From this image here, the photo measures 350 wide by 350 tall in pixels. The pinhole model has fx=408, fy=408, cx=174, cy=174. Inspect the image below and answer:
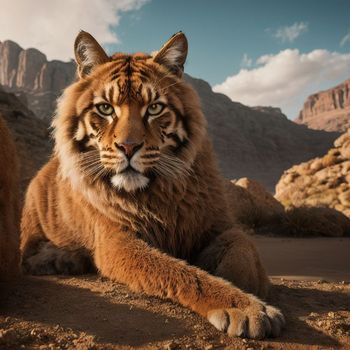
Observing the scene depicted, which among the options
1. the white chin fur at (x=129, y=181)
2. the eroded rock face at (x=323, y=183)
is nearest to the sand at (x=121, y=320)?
the white chin fur at (x=129, y=181)

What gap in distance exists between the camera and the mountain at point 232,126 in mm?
77188

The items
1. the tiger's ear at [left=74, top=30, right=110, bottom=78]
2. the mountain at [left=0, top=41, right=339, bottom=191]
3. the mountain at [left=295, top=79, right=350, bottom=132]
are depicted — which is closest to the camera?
the tiger's ear at [left=74, top=30, right=110, bottom=78]

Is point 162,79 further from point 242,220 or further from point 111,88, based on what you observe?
point 242,220

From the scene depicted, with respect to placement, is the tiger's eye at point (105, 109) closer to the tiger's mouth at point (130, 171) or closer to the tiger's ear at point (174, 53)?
the tiger's mouth at point (130, 171)

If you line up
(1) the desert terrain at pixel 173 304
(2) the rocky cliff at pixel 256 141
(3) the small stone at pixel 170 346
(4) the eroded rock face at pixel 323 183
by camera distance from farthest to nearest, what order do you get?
(2) the rocky cliff at pixel 256 141
(4) the eroded rock face at pixel 323 183
(1) the desert terrain at pixel 173 304
(3) the small stone at pixel 170 346

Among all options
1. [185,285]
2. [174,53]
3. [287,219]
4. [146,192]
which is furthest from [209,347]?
[287,219]

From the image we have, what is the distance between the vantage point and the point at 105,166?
3.35 metres

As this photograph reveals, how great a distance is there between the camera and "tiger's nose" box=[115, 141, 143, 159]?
3160 mm

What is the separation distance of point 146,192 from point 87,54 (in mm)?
1513

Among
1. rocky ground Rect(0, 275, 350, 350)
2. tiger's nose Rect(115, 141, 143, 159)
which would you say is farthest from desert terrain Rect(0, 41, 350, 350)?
tiger's nose Rect(115, 141, 143, 159)

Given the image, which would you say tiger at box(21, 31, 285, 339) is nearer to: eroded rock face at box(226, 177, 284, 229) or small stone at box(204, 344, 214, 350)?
small stone at box(204, 344, 214, 350)

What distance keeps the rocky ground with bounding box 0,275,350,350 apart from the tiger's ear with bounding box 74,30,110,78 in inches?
80.3

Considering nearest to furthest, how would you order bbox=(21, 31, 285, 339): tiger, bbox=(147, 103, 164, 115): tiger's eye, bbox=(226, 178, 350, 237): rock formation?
bbox=(21, 31, 285, 339): tiger < bbox=(147, 103, 164, 115): tiger's eye < bbox=(226, 178, 350, 237): rock formation

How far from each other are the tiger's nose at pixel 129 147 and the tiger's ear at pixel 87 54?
3.94 ft
